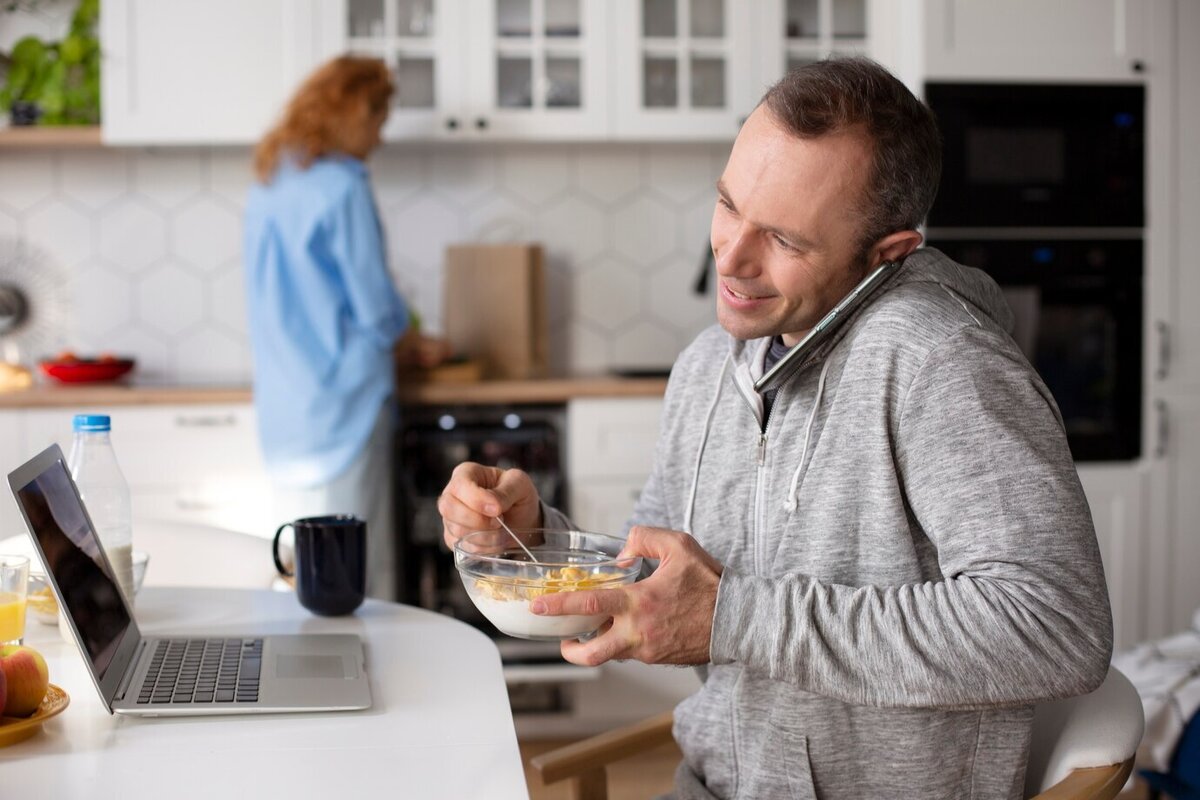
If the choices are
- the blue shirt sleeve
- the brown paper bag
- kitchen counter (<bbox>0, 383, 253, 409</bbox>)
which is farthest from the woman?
the brown paper bag

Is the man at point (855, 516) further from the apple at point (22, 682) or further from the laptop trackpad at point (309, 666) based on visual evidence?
the apple at point (22, 682)

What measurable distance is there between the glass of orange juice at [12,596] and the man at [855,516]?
42cm

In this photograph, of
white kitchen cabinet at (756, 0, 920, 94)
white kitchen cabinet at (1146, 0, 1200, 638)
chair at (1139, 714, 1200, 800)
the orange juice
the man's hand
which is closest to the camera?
the man's hand

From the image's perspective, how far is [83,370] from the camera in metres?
3.39

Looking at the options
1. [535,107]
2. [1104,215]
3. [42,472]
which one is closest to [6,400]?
[535,107]

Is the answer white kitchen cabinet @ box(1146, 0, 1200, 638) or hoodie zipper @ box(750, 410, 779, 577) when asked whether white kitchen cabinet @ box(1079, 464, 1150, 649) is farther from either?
hoodie zipper @ box(750, 410, 779, 577)

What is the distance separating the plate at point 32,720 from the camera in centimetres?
104

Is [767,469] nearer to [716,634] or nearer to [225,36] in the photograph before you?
[716,634]

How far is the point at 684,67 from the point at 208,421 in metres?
1.62

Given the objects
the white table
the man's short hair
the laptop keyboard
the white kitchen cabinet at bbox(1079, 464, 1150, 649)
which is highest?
the man's short hair

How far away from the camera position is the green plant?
346 cm

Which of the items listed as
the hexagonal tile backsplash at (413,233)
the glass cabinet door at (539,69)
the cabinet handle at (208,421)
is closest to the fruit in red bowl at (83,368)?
the hexagonal tile backsplash at (413,233)

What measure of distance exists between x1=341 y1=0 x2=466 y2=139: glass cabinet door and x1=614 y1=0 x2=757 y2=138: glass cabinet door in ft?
1.51

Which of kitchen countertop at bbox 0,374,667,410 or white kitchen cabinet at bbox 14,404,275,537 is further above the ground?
kitchen countertop at bbox 0,374,667,410
